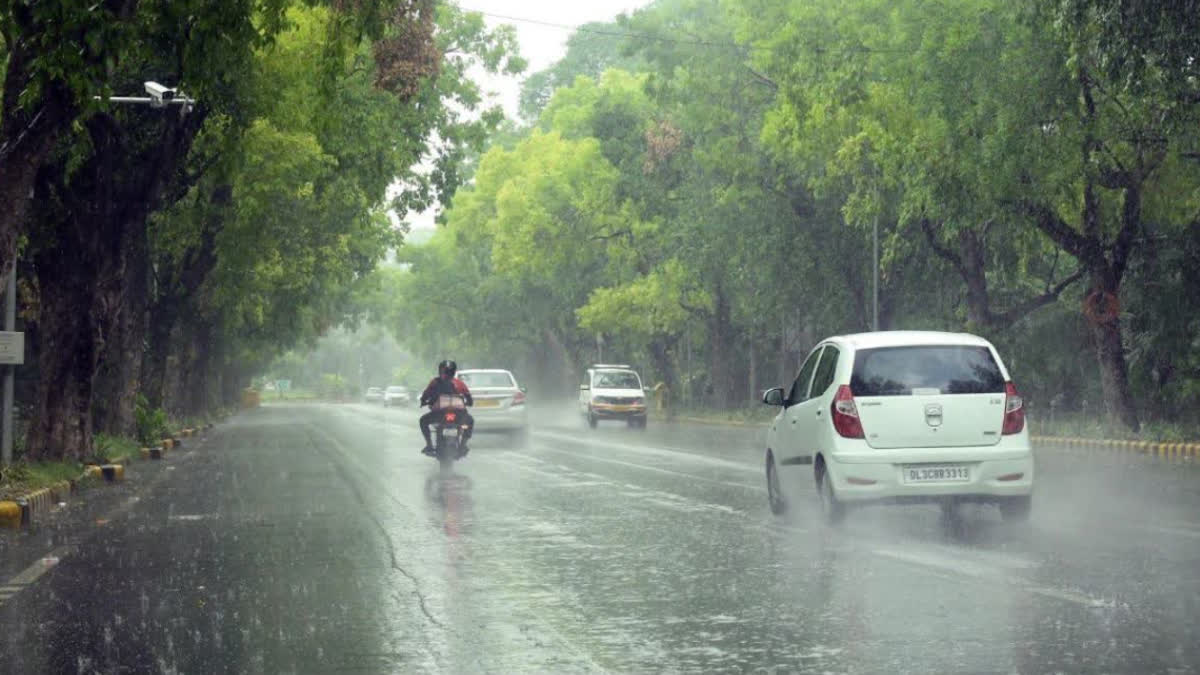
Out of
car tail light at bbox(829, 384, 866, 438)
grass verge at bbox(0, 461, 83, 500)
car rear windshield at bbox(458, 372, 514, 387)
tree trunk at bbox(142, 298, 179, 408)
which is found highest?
tree trunk at bbox(142, 298, 179, 408)

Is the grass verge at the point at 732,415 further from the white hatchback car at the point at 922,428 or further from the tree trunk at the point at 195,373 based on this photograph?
the white hatchback car at the point at 922,428

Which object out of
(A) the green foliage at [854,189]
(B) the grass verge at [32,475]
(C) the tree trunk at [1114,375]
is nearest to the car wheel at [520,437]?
(A) the green foliage at [854,189]

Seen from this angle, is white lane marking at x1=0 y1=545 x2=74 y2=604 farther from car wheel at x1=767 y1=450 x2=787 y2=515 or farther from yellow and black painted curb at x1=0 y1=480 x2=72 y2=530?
car wheel at x1=767 y1=450 x2=787 y2=515

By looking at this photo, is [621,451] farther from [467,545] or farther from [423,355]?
[423,355]

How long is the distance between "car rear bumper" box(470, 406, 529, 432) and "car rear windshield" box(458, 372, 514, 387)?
765 millimetres

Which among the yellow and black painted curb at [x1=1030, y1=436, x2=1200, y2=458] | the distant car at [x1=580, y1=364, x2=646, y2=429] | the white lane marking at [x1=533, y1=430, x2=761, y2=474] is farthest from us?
the distant car at [x1=580, y1=364, x2=646, y2=429]

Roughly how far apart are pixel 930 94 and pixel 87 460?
1829 cm

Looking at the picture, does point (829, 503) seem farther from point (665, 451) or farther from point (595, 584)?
point (665, 451)

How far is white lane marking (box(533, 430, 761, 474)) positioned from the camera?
955 inches

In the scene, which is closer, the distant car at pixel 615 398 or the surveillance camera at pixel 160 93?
the surveillance camera at pixel 160 93

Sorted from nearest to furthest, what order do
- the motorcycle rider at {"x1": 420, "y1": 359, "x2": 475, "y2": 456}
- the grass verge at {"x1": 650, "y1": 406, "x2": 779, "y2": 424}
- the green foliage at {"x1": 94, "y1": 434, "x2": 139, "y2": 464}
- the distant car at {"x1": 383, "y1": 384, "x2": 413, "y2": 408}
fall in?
the motorcycle rider at {"x1": 420, "y1": 359, "x2": 475, "y2": 456}, the green foliage at {"x1": 94, "y1": 434, "x2": 139, "y2": 464}, the grass verge at {"x1": 650, "y1": 406, "x2": 779, "y2": 424}, the distant car at {"x1": 383, "y1": 384, "x2": 413, "y2": 408}

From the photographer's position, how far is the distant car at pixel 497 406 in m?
35.3

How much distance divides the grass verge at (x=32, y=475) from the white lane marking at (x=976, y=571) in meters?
10.3

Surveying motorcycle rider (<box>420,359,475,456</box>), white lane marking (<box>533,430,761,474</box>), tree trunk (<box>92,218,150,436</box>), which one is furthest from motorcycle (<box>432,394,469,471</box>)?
tree trunk (<box>92,218,150,436</box>)
